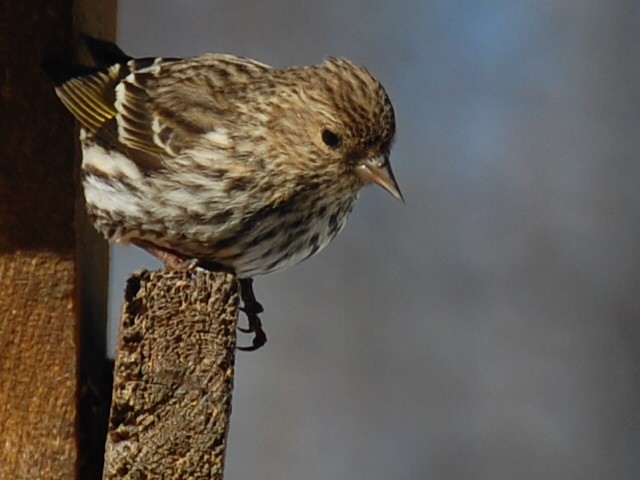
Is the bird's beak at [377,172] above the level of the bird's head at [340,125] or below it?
below

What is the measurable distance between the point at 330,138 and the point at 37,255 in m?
0.39

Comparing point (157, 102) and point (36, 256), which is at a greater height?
point (157, 102)

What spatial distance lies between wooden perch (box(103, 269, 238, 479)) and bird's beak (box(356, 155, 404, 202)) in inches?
10.2

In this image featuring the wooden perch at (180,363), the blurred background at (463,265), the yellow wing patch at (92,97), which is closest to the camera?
the wooden perch at (180,363)

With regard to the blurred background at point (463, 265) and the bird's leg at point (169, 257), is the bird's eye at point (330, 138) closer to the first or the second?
the bird's leg at point (169, 257)

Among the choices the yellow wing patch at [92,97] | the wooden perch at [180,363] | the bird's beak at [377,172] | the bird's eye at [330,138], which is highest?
the yellow wing patch at [92,97]

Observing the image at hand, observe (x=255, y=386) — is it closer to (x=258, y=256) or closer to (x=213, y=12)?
(x=213, y=12)

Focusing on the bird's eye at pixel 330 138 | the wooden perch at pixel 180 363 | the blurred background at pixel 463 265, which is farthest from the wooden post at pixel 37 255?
the blurred background at pixel 463 265

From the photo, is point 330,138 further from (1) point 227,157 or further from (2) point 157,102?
(2) point 157,102

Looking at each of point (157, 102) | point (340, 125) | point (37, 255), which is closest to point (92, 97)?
point (157, 102)

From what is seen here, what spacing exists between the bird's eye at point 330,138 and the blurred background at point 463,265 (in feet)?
3.36

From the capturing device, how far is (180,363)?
1312mm

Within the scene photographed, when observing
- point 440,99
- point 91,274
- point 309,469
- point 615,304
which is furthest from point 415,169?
point 91,274

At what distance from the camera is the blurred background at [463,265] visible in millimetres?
2547
